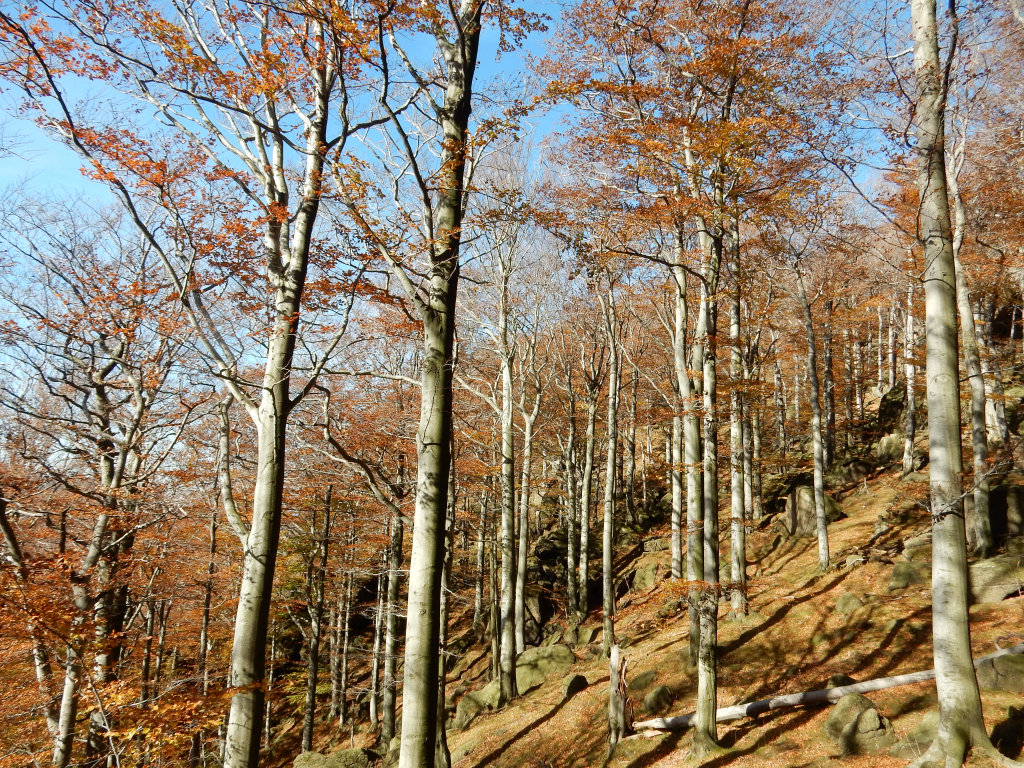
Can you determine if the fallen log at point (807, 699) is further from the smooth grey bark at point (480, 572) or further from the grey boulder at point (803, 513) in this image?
the smooth grey bark at point (480, 572)

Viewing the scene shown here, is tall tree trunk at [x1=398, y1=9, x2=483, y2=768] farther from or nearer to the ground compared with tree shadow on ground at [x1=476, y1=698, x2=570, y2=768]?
farther from the ground

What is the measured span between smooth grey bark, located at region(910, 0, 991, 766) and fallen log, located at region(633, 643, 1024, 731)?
357 centimetres

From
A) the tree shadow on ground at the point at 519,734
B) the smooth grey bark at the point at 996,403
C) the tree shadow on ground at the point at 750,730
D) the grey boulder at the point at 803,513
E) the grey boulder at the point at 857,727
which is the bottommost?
the tree shadow on ground at the point at 519,734

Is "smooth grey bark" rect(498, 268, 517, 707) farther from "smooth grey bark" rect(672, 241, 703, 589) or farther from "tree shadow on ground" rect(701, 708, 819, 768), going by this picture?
"tree shadow on ground" rect(701, 708, 819, 768)

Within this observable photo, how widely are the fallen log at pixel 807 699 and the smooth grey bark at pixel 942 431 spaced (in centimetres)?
357

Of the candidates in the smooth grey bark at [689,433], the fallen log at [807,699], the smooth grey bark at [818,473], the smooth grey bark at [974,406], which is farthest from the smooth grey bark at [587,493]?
the smooth grey bark at [974,406]

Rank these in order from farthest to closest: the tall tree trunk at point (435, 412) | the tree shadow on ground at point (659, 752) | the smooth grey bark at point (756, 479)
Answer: the smooth grey bark at point (756, 479) < the tree shadow on ground at point (659, 752) < the tall tree trunk at point (435, 412)

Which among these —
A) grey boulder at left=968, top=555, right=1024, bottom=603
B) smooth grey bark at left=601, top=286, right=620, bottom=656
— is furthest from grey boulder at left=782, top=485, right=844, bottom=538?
smooth grey bark at left=601, top=286, right=620, bottom=656

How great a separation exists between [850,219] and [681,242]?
36.9 ft

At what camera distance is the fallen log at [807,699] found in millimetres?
7840

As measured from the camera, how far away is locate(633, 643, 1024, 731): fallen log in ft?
25.7

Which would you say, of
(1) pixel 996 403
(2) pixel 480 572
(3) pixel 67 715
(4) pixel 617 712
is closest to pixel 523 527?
(2) pixel 480 572

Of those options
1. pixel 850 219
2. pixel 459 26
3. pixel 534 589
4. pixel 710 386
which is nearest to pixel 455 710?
pixel 534 589

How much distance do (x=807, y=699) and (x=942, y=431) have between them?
17.4 ft
